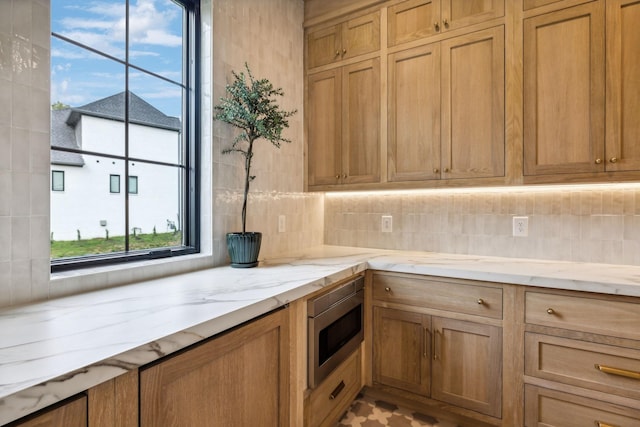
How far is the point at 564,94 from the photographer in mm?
1800

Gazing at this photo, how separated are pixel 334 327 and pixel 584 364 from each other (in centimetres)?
113

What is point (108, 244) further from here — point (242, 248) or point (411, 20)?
point (411, 20)

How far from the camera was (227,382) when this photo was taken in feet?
3.60

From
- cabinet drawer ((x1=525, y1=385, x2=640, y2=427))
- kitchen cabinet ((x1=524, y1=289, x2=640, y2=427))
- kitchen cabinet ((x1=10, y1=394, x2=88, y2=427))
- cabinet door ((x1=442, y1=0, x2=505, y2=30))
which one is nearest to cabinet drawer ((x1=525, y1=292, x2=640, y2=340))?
kitchen cabinet ((x1=524, y1=289, x2=640, y2=427))

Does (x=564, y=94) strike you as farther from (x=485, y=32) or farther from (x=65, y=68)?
(x=65, y=68)

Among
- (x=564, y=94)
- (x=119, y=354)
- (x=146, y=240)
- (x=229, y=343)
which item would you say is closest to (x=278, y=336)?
(x=229, y=343)

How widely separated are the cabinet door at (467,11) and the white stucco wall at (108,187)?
1725 mm

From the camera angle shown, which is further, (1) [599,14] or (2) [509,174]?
(2) [509,174]

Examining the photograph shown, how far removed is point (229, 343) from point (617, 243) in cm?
213

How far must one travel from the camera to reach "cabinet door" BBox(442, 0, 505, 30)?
194 centimetres

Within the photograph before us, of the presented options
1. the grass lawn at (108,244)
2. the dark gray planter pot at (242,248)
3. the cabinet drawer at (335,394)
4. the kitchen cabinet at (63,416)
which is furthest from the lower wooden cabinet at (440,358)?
the kitchen cabinet at (63,416)

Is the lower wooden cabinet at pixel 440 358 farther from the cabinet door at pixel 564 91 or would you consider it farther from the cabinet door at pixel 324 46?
the cabinet door at pixel 324 46

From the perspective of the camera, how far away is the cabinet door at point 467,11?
1942mm

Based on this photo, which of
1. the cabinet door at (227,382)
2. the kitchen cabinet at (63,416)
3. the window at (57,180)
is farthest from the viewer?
the window at (57,180)
